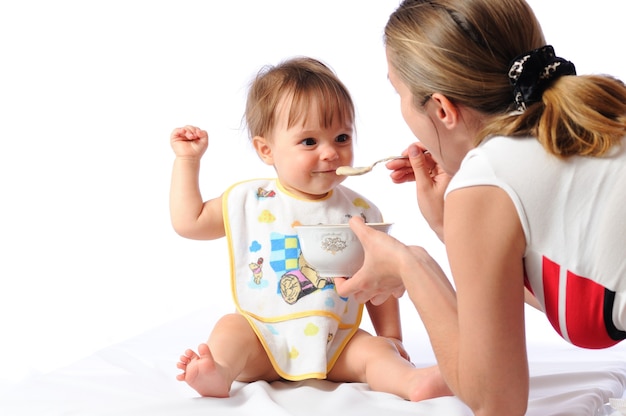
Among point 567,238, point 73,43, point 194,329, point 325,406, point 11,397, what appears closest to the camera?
point 567,238

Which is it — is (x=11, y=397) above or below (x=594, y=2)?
below

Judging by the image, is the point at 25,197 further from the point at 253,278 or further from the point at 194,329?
the point at 253,278

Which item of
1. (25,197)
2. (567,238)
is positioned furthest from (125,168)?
(567,238)

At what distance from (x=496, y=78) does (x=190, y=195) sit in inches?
33.3

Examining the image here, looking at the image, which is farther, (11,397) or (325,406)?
(11,397)

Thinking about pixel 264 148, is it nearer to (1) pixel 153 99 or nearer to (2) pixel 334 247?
(2) pixel 334 247

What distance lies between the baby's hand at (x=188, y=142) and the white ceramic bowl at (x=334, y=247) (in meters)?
0.42

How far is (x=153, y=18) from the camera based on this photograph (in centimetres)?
353

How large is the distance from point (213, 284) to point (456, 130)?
1979 mm

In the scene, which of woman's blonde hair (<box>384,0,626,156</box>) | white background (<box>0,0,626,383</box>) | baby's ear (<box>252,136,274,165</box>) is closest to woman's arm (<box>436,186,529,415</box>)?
woman's blonde hair (<box>384,0,626,156</box>)

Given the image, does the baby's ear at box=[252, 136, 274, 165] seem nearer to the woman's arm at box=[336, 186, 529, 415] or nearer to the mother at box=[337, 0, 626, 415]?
the mother at box=[337, 0, 626, 415]

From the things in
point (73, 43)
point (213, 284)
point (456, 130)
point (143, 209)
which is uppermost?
point (73, 43)

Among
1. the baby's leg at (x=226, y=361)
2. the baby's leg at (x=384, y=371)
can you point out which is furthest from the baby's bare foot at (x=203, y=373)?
the baby's leg at (x=384, y=371)

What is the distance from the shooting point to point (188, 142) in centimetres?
199
